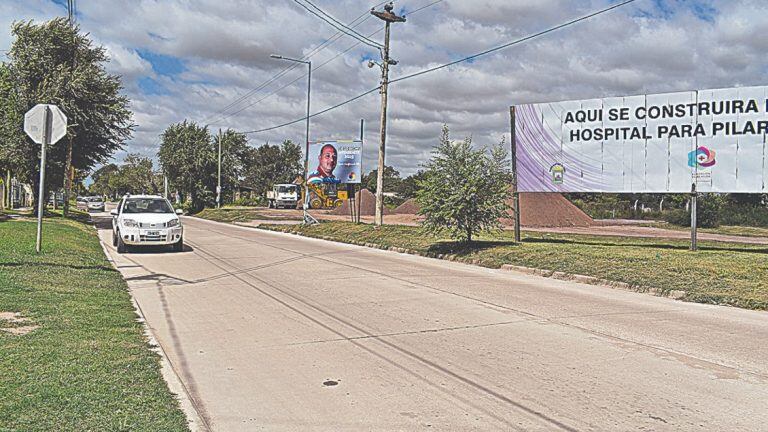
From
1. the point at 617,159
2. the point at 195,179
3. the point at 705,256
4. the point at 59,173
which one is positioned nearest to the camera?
the point at 705,256

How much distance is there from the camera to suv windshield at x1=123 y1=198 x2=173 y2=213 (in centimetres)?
2011

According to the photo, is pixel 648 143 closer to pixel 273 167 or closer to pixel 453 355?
pixel 453 355

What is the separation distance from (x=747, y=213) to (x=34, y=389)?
161ft

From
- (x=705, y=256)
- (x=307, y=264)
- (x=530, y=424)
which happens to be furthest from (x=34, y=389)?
(x=705, y=256)

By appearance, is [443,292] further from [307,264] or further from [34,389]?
[34,389]

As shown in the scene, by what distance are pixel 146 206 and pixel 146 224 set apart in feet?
4.93

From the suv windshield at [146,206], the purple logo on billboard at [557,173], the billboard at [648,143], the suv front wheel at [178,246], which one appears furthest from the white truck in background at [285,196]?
the purple logo on billboard at [557,173]

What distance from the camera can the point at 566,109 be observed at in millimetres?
19359

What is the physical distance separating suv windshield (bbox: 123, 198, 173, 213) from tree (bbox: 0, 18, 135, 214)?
39.3 feet

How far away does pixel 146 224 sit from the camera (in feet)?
62.3

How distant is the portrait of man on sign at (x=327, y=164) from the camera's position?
36562mm

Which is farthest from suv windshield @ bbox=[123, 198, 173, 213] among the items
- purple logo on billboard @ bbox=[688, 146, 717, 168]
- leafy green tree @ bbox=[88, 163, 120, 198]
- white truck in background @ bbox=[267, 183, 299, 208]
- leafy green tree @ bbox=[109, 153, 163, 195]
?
leafy green tree @ bbox=[88, 163, 120, 198]

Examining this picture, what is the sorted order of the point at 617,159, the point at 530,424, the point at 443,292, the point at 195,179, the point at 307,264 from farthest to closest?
the point at 195,179, the point at 617,159, the point at 307,264, the point at 443,292, the point at 530,424

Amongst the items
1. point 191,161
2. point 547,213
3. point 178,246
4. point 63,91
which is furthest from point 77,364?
point 191,161
